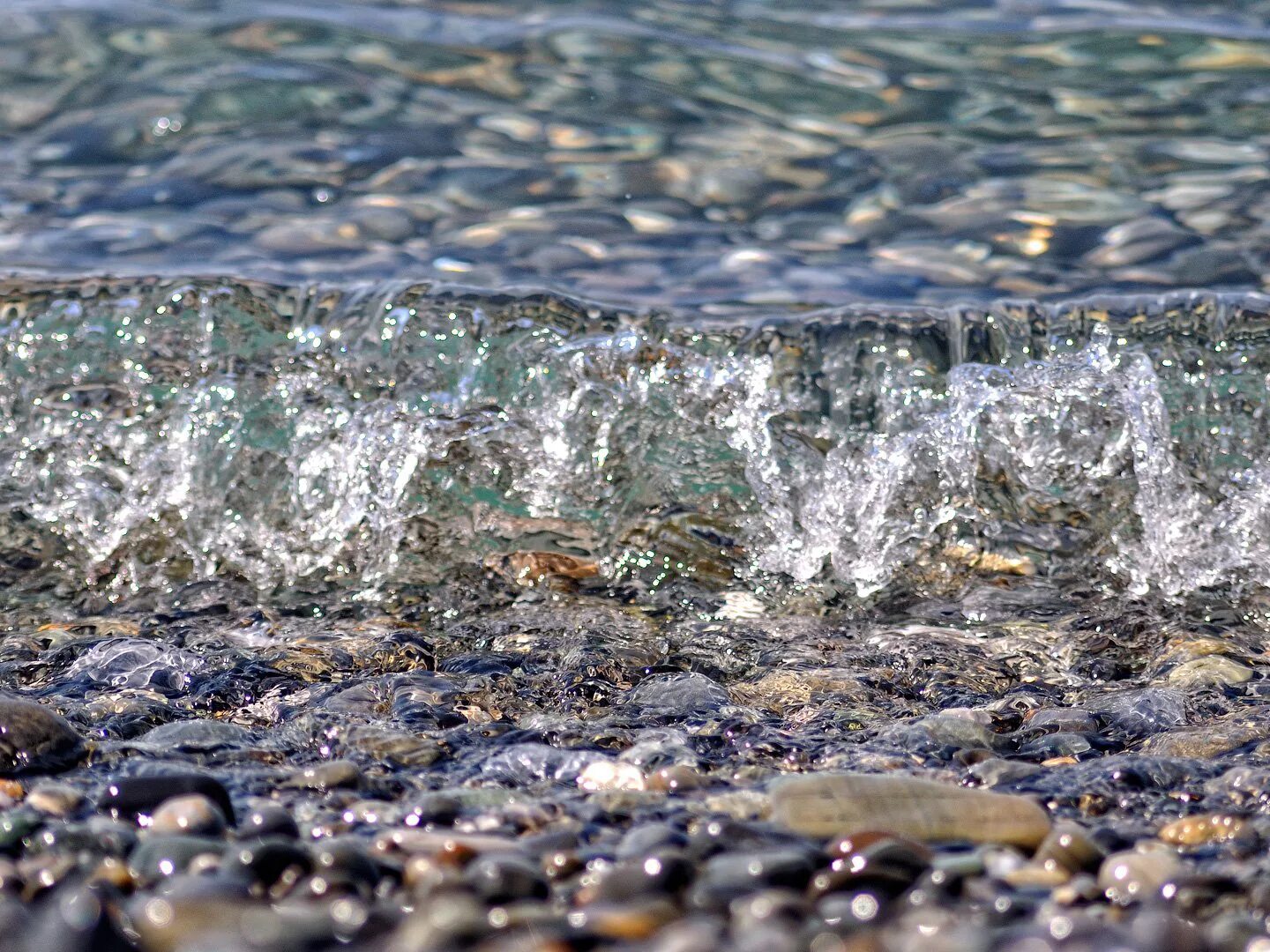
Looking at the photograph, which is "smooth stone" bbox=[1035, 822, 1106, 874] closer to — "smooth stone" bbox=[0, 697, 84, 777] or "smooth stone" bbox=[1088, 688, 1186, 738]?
"smooth stone" bbox=[1088, 688, 1186, 738]

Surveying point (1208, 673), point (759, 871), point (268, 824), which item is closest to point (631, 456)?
point (1208, 673)

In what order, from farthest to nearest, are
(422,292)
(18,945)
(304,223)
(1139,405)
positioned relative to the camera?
1. (304,223)
2. (422,292)
3. (1139,405)
4. (18,945)

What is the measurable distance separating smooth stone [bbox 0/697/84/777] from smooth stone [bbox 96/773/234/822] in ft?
0.84

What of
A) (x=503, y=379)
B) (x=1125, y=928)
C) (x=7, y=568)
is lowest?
(x=7, y=568)

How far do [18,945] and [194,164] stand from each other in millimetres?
3913

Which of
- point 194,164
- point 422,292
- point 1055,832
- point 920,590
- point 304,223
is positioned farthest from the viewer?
point 194,164

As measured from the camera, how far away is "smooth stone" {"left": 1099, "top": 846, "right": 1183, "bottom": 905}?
1595mm

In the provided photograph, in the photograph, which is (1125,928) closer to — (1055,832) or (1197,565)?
(1055,832)

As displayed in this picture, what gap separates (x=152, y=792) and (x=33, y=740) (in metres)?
0.34

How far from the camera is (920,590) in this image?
10.4 ft

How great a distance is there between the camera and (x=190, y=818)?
175 cm

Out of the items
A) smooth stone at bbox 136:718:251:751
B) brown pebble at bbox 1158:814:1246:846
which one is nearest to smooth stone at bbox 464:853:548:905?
smooth stone at bbox 136:718:251:751

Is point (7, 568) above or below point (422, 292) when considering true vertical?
below

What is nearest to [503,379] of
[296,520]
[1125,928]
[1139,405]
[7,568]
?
[296,520]
